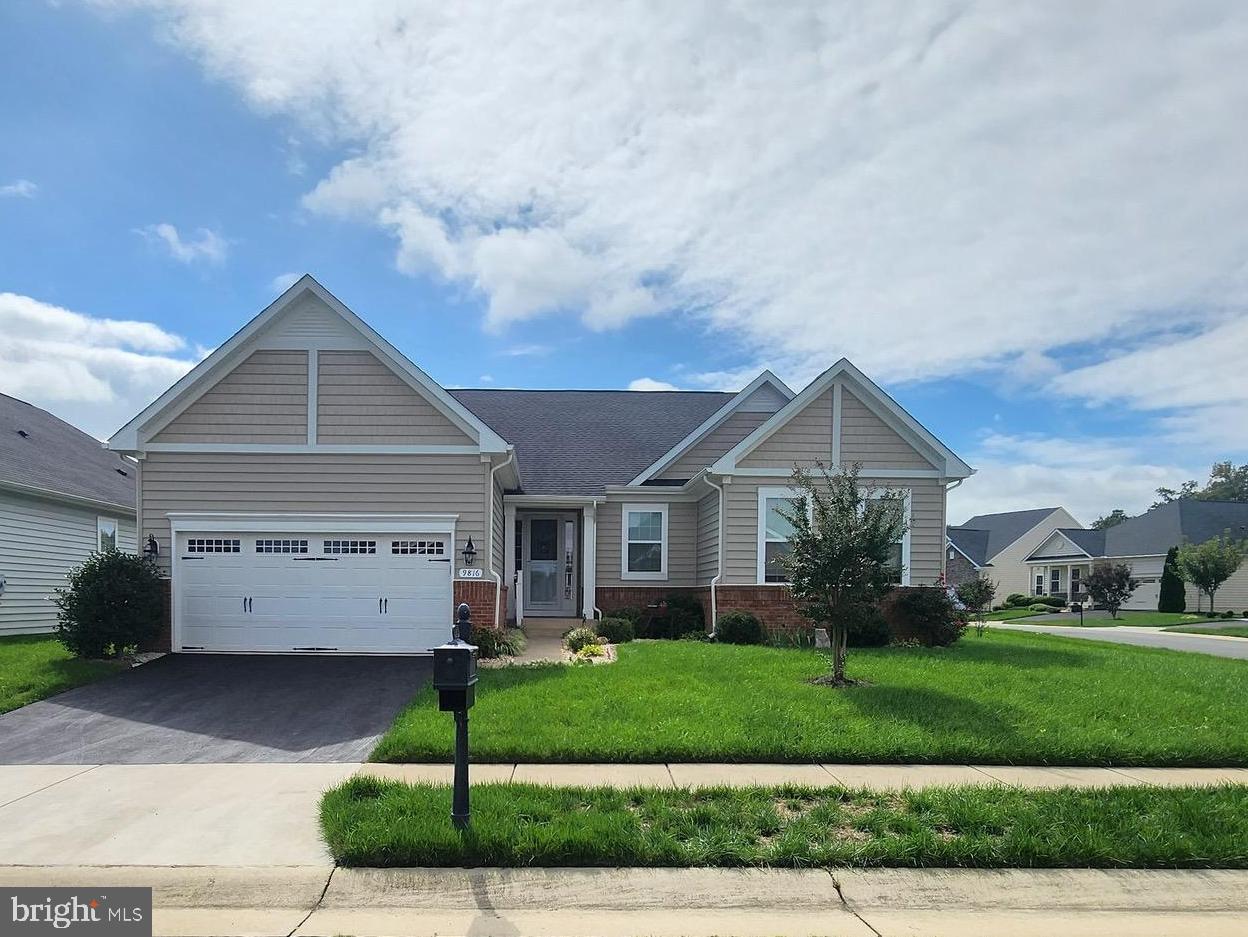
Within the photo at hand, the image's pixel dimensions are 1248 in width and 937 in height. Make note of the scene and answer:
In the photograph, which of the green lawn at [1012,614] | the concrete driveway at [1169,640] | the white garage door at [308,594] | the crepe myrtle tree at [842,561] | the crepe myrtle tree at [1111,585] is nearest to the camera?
the crepe myrtle tree at [842,561]

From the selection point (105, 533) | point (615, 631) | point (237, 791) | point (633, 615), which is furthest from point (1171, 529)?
point (237, 791)

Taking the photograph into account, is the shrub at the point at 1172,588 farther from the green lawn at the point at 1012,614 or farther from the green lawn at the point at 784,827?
the green lawn at the point at 784,827

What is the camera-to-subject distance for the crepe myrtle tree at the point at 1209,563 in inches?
1330

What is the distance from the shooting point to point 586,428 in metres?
22.0

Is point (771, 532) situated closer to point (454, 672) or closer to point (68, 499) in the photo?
point (454, 672)

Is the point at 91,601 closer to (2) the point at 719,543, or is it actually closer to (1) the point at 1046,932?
(2) the point at 719,543

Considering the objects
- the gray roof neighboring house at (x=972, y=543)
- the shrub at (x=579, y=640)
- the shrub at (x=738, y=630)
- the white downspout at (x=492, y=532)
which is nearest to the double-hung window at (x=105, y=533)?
the white downspout at (x=492, y=532)

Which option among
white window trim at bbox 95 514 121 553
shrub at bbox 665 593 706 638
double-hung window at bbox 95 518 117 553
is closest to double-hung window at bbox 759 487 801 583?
shrub at bbox 665 593 706 638

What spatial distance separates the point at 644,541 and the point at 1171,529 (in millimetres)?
35186

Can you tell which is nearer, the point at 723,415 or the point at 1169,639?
the point at 723,415

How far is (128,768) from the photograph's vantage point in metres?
7.66

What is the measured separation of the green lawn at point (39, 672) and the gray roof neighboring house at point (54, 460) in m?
5.12

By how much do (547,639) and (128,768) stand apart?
372 inches

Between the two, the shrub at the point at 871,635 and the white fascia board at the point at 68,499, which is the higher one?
the white fascia board at the point at 68,499
